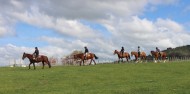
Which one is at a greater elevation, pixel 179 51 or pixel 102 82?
pixel 179 51

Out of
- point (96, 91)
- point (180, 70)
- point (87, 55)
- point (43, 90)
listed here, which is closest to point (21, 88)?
point (43, 90)

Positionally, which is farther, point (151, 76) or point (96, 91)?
point (151, 76)

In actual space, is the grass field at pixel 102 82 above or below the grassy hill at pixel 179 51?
below

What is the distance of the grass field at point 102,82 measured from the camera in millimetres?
32688

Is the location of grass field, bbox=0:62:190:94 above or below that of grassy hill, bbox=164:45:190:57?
below

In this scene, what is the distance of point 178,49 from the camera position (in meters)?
188

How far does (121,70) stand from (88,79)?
9.59m

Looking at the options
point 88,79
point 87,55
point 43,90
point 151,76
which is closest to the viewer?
point 43,90

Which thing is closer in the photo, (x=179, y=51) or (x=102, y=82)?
(x=102, y=82)

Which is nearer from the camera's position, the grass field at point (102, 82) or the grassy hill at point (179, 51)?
the grass field at point (102, 82)

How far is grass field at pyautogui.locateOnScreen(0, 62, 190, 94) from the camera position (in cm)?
3269

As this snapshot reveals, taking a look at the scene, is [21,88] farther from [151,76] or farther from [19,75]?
[151,76]

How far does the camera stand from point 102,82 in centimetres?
4000

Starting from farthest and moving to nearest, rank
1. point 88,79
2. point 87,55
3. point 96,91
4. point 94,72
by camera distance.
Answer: point 87,55, point 94,72, point 88,79, point 96,91
